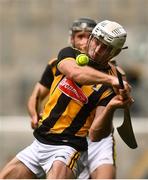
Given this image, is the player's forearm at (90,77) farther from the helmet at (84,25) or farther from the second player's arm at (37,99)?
the second player's arm at (37,99)

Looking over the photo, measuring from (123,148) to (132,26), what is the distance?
2.05m

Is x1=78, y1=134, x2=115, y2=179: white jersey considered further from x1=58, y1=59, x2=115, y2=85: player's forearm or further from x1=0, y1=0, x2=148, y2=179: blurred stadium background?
x1=0, y1=0, x2=148, y2=179: blurred stadium background

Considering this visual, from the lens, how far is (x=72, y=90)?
6.02m

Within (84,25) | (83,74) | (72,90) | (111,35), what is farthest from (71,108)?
(84,25)

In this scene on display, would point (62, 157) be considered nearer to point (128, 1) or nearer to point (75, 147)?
point (75, 147)

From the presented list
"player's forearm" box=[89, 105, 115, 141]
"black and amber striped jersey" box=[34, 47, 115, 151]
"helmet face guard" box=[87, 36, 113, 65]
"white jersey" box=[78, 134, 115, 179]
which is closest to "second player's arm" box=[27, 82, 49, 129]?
"white jersey" box=[78, 134, 115, 179]

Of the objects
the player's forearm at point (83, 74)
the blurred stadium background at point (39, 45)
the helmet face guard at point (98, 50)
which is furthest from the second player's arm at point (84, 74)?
the blurred stadium background at point (39, 45)

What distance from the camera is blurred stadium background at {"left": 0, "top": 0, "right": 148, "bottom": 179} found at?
1328cm

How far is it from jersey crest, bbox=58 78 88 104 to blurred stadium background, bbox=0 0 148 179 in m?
7.02

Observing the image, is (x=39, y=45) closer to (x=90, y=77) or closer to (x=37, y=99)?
(x=37, y=99)

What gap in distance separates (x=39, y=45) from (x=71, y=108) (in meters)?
8.02

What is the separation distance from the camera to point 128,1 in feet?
46.3

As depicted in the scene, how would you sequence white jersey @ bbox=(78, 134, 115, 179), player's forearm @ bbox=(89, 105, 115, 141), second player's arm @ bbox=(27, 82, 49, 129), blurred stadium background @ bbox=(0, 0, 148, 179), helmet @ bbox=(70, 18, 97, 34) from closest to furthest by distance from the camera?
player's forearm @ bbox=(89, 105, 115, 141)
white jersey @ bbox=(78, 134, 115, 179)
helmet @ bbox=(70, 18, 97, 34)
second player's arm @ bbox=(27, 82, 49, 129)
blurred stadium background @ bbox=(0, 0, 148, 179)

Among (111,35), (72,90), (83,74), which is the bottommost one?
(72,90)
